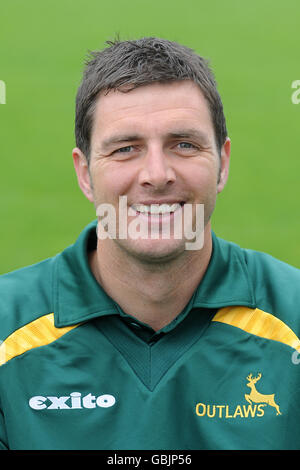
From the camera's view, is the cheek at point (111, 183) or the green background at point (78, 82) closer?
the cheek at point (111, 183)

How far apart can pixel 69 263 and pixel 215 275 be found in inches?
19.5

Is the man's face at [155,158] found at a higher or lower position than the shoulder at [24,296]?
higher

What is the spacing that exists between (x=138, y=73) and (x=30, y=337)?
35.3 inches

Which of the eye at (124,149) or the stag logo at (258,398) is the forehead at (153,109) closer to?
the eye at (124,149)

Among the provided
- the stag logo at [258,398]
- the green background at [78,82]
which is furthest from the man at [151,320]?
the green background at [78,82]

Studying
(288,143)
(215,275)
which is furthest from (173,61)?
(288,143)

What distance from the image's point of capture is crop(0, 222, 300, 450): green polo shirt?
2.31 m

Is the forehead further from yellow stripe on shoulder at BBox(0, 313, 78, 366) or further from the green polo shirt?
yellow stripe on shoulder at BBox(0, 313, 78, 366)

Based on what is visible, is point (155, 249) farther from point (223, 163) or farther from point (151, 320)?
point (223, 163)

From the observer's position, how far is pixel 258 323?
7.99 feet

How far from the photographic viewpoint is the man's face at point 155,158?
2330 millimetres

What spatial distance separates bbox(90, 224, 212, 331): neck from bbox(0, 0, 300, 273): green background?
3.60 m

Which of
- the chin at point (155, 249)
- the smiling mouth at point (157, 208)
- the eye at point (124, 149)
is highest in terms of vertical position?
the eye at point (124, 149)

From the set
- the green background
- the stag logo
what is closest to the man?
the stag logo
